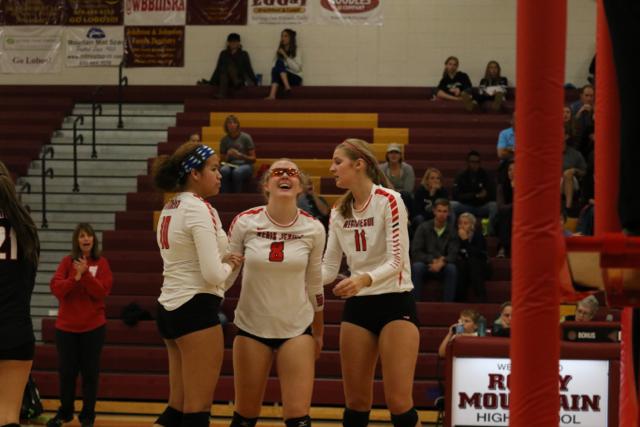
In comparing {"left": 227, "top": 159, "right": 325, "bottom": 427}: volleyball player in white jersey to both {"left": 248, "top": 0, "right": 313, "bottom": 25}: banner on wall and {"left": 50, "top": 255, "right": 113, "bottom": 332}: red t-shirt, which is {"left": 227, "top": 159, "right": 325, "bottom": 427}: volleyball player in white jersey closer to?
{"left": 50, "top": 255, "right": 113, "bottom": 332}: red t-shirt

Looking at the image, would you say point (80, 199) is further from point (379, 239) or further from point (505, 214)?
point (379, 239)

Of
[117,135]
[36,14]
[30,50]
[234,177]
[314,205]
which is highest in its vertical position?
[36,14]

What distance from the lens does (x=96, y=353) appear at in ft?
30.6

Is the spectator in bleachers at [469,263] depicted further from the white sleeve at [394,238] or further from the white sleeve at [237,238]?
the white sleeve at [237,238]

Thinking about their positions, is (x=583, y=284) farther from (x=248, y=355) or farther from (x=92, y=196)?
(x=92, y=196)

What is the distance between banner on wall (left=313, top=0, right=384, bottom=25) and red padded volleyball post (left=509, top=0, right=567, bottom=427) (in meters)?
15.7

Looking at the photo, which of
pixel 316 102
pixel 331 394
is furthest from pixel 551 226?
pixel 316 102

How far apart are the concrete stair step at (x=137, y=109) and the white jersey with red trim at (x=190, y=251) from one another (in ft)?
39.1

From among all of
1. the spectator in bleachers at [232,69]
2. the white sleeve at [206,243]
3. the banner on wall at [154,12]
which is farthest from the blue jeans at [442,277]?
the banner on wall at [154,12]

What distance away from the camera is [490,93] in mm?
15898

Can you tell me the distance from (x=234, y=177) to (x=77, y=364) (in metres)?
4.62

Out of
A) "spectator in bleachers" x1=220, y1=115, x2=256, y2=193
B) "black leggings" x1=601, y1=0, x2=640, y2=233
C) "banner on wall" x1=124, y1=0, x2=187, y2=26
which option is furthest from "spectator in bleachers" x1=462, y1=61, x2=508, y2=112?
"black leggings" x1=601, y1=0, x2=640, y2=233

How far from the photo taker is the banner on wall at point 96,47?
18.3 metres

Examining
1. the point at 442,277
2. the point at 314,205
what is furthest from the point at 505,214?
the point at 314,205
